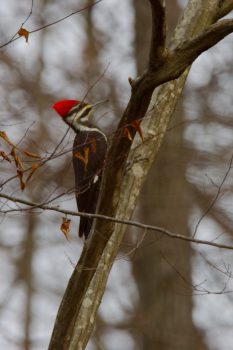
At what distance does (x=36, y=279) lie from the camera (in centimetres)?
1120

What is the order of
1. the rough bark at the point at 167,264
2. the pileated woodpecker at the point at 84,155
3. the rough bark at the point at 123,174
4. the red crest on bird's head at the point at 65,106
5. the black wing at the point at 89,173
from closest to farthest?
the rough bark at the point at 123,174 → the pileated woodpecker at the point at 84,155 → the black wing at the point at 89,173 → the red crest on bird's head at the point at 65,106 → the rough bark at the point at 167,264

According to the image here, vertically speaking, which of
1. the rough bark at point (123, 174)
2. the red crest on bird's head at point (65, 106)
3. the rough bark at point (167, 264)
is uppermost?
the rough bark at point (167, 264)

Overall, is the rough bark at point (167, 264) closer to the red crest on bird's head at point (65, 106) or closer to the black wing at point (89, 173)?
the red crest on bird's head at point (65, 106)

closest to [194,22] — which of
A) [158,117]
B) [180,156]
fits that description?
[158,117]

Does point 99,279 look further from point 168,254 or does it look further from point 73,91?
point 73,91

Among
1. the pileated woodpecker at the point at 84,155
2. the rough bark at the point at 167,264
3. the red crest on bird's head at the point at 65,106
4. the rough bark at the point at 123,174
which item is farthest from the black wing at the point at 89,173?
the rough bark at the point at 167,264

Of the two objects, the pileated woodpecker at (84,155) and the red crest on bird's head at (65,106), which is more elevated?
the red crest on bird's head at (65,106)

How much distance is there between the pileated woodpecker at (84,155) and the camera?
216 inches

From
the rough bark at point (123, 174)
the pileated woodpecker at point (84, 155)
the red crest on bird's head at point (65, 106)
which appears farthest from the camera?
the red crest on bird's head at point (65, 106)

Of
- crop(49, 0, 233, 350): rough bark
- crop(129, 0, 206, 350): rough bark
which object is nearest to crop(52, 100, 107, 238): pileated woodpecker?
crop(49, 0, 233, 350): rough bark

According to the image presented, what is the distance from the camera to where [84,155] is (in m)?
5.89

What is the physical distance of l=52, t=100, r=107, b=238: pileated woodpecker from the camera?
216 inches

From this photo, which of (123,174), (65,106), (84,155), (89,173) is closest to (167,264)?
(65,106)

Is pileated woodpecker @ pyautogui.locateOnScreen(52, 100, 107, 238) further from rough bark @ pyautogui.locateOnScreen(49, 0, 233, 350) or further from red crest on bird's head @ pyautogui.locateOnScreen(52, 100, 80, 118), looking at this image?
rough bark @ pyautogui.locateOnScreen(49, 0, 233, 350)
